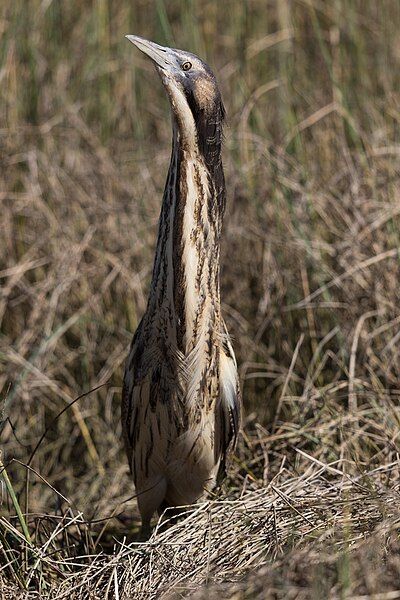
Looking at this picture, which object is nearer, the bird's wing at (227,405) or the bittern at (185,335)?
the bittern at (185,335)

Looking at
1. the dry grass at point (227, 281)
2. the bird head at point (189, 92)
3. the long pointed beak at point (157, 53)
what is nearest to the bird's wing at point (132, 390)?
the dry grass at point (227, 281)

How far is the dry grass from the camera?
273 centimetres

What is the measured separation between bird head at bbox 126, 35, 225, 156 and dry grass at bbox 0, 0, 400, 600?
38.5 inches

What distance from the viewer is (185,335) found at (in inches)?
111

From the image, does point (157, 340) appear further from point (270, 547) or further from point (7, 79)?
point (7, 79)

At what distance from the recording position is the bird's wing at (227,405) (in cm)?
298

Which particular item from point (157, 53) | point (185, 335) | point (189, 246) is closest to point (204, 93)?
point (157, 53)

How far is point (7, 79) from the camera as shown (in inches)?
179

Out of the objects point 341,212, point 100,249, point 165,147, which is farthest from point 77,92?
point 341,212

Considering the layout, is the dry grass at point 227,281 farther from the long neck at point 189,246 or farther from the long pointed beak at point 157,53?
the long pointed beak at point 157,53

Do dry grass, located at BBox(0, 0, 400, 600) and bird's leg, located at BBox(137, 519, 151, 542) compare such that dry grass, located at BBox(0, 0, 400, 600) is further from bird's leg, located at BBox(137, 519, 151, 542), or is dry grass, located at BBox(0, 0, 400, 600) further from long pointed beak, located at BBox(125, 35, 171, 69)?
long pointed beak, located at BBox(125, 35, 171, 69)

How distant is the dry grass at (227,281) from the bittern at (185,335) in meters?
0.19

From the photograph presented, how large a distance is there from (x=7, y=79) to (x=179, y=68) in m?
2.08

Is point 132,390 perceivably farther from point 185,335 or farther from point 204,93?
point 204,93
